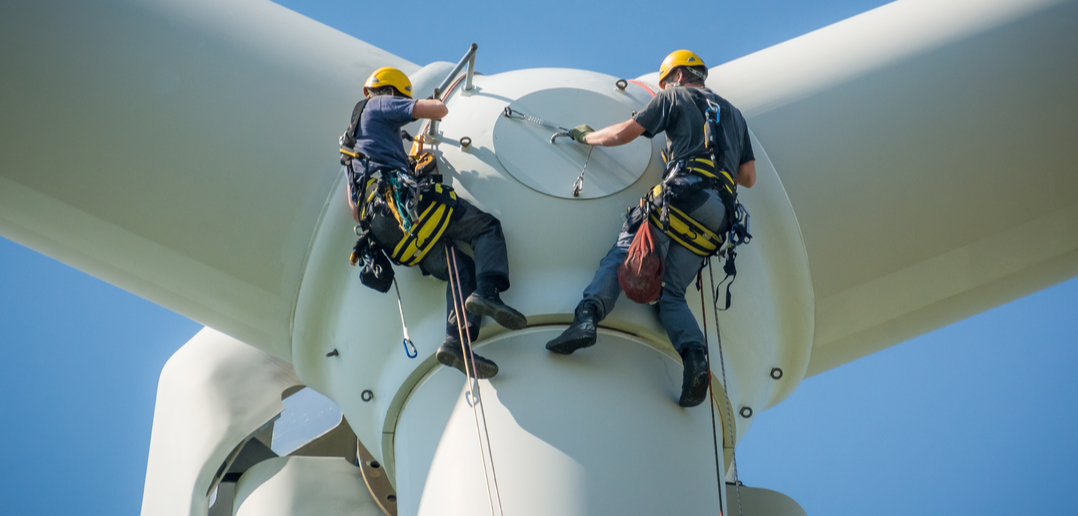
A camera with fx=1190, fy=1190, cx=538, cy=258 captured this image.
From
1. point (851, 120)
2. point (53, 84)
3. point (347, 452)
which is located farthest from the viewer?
point (347, 452)

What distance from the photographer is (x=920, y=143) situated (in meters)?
8.21

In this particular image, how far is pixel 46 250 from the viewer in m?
8.34

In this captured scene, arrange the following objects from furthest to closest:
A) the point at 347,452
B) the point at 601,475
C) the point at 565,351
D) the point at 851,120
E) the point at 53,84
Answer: the point at 347,452 → the point at 851,120 → the point at 53,84 → the point at 565,351 → the point at 601,475

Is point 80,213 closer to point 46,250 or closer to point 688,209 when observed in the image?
point 46,250

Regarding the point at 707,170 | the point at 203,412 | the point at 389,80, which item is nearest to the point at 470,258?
the point at 389,80

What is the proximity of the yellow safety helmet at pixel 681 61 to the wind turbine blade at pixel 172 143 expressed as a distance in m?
2.12

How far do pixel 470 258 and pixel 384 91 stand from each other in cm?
133

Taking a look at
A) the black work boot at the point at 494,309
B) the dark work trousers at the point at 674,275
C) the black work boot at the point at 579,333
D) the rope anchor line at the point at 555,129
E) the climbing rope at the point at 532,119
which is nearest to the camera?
the black work boot at the point at 579,333

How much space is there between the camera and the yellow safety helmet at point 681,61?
7.86 meters

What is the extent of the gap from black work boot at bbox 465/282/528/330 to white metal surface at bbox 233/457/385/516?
265 cm

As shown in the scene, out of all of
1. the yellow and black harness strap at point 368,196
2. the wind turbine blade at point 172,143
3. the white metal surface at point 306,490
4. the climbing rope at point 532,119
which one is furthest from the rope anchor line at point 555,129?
the white metal surface at point 306,490

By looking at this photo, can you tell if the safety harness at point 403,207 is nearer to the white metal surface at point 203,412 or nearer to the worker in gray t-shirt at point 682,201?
the worker in gray t-shirt at point 682,201

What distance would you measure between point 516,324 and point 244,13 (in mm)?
3130

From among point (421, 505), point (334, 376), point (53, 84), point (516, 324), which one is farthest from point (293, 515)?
point (53, 84)
